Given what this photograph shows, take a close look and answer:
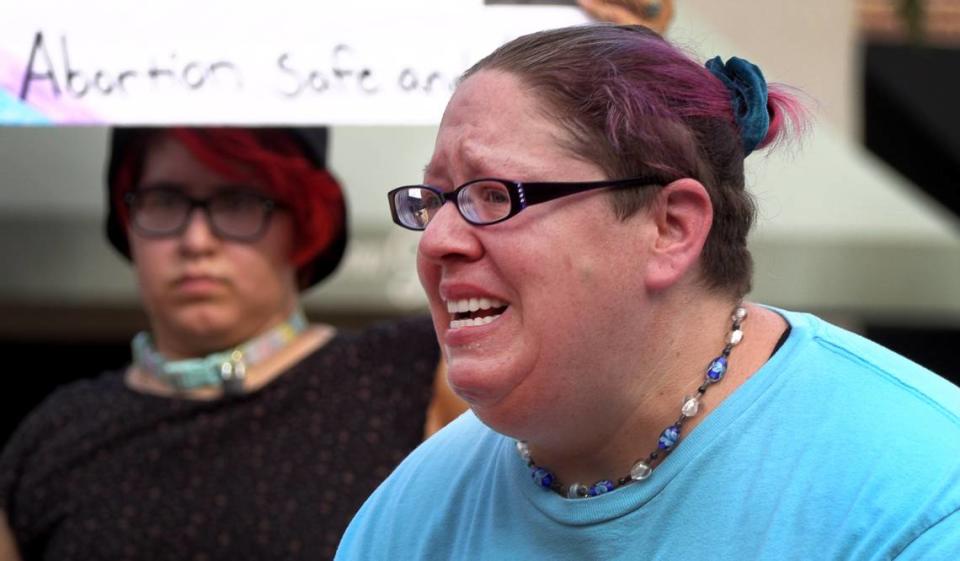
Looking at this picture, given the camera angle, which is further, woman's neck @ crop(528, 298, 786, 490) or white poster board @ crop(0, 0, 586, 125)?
white poster board @ crop(0, 0, 586, 125)

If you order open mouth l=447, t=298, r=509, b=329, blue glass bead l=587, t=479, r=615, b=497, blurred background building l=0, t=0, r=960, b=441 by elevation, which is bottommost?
blurred background building l=0, t=0, r=960, b=441

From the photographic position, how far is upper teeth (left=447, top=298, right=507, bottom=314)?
1.79m

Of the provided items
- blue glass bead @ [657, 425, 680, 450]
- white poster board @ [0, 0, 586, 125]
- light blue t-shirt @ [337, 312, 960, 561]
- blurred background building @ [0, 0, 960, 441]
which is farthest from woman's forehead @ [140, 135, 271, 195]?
blurred background building @ [0, 0, 960, 441]

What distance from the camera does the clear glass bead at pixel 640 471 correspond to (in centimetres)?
180

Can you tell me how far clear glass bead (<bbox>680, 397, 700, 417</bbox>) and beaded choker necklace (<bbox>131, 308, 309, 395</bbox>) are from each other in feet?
4.42

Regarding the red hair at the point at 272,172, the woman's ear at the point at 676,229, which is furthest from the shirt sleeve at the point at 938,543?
the red hair at the point at 272,172

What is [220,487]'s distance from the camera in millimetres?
2836

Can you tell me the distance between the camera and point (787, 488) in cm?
168

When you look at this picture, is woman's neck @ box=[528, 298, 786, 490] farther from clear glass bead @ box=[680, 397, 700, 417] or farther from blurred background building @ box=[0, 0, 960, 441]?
blurred background building @ box=[0, 0, 960, 441]

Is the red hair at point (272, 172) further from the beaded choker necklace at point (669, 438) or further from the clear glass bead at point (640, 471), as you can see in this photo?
the clear glass bead at point (640, 471)

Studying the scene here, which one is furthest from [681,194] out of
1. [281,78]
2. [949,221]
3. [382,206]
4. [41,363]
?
[41,363]

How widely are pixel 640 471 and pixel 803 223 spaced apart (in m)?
4.40

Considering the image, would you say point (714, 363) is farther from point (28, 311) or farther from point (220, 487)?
point (28, 311)

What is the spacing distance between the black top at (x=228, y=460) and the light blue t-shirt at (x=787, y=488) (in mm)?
833
